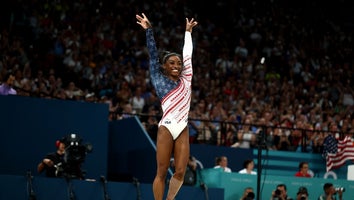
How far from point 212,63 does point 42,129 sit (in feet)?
25.3

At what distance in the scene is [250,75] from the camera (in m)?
20.5

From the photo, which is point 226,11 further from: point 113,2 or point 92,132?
point 92,132

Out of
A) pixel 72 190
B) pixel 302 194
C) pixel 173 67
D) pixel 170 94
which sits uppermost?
pixel 173 67

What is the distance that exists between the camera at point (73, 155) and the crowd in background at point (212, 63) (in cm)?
228

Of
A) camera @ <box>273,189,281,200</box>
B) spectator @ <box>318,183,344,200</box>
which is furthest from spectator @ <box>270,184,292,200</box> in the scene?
spectator @ <box>318,183,344,200</box>

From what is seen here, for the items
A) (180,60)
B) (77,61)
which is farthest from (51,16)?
(180,60)

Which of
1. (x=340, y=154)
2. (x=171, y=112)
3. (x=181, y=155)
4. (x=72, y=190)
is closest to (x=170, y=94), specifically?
(x=171, y=112)

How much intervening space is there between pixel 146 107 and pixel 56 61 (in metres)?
2.26

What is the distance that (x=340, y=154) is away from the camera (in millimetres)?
16625

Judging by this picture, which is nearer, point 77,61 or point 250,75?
point 77,61

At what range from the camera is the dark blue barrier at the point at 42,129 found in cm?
1366

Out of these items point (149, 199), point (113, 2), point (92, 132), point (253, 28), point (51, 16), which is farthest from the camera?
point (253, 28)

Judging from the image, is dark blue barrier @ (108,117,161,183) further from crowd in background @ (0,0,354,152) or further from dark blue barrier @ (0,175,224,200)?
dark blue barrier @ (0,175,224,200)

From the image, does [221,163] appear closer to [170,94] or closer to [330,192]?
[330,192]
